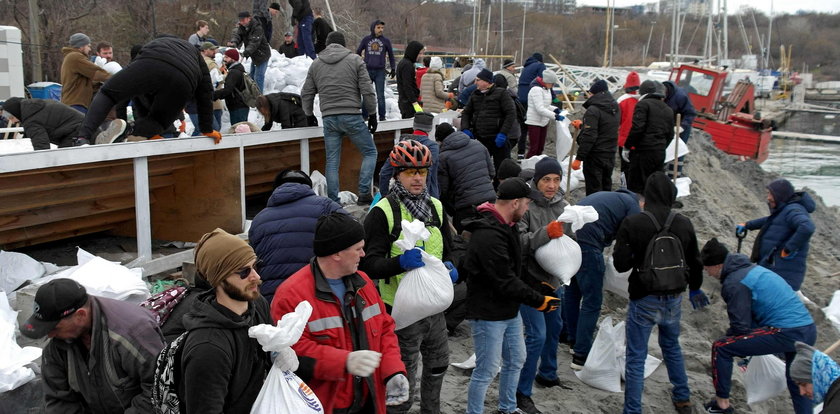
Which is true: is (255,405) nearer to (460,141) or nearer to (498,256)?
(498,256)

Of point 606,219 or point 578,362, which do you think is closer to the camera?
point 606,219

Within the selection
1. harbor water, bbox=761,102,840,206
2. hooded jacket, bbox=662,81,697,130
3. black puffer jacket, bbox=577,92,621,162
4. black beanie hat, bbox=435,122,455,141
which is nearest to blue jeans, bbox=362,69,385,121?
black puffer jacket, bbox=577,92,621,162

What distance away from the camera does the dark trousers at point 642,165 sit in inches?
367

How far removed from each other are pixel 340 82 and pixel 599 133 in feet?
10.9

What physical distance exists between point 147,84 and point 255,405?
3899 millimetres

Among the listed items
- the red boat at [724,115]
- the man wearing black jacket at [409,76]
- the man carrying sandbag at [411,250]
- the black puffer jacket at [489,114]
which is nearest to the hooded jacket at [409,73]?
the man wearing black jacket at [409,76]

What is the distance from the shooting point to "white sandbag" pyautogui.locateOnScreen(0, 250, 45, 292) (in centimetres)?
545

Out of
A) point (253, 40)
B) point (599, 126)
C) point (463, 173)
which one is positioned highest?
point (253, 40)

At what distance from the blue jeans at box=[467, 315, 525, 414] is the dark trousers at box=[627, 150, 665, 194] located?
16.5ft

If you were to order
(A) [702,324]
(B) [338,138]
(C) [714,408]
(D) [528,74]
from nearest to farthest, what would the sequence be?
(C) [714,408] < (B) [338,138] < (A) [702,324] < (D) [528,74]

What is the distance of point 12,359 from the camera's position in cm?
452

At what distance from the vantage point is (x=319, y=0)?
31.8 metres

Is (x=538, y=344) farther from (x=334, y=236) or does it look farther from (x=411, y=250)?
(x=334, y=236)

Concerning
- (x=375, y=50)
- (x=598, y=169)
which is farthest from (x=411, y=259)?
(x=375, y=50)
